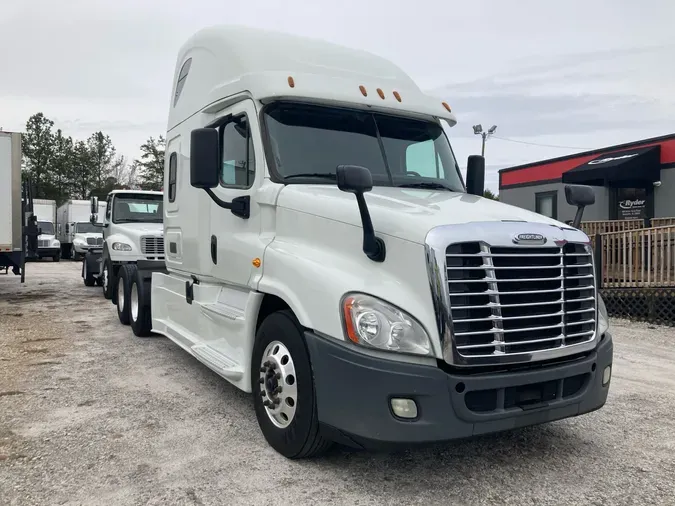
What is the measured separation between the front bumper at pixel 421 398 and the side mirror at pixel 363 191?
582 millimetres

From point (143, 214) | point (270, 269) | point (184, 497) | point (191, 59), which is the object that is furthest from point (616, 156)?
point (184, 497)

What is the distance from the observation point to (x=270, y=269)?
387 centimetres

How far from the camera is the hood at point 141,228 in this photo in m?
11.5

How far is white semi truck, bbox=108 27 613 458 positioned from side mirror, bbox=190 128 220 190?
0.01 m

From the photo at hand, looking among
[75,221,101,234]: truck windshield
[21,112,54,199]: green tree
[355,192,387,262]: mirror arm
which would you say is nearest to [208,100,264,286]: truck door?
[355,192,387,262]: mirror arm

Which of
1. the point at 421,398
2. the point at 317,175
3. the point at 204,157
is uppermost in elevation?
the point at 204,157

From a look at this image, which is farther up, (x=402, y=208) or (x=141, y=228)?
(x=402, y=208)

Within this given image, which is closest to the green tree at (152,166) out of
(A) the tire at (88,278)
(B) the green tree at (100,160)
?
(B) the green tree at (100,160)

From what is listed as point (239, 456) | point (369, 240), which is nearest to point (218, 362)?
point (239, 456)

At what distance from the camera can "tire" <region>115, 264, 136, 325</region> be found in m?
8.16

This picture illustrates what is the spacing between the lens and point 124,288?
839cm

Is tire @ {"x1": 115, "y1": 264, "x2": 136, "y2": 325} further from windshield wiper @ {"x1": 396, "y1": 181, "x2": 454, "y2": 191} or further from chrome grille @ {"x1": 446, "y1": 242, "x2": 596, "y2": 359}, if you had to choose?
chrome grille @ {"x1": 446, "y1": 242, "x2": 596, "y2": 359}

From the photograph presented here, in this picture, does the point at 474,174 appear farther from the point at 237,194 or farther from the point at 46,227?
the point at 46,227

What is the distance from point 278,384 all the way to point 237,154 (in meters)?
1.90
